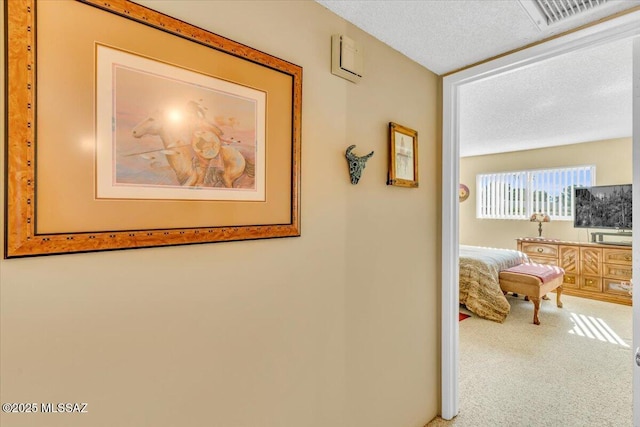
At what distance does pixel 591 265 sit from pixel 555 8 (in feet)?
15.1

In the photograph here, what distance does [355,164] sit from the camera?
1.48 metres

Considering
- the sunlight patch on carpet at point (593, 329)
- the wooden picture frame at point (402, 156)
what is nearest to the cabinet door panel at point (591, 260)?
the sunlight patch on carpet at point (593, 329)

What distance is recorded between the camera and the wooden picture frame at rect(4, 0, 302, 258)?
0.75 m

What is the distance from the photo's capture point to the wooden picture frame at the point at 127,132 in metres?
0.75

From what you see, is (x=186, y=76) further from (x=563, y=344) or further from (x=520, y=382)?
(x=563, y=344)

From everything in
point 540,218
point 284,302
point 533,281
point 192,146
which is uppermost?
point 192,146

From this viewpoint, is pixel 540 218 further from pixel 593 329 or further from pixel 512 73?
pixel 512 73

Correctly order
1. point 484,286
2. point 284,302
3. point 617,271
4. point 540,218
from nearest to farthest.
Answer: point 284,302
point 484,286
point 617,271
point 540,218

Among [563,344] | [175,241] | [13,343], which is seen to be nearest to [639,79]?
[175,241]

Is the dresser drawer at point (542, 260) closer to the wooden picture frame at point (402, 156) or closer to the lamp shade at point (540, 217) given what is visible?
the lamp shade at point (540, 217)

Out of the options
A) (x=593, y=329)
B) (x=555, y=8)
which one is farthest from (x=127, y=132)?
(x=593, y=329)

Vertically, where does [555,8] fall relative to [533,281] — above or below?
above

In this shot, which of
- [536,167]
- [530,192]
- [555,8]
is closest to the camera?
[555,8]

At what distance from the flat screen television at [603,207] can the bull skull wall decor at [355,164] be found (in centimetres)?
489
